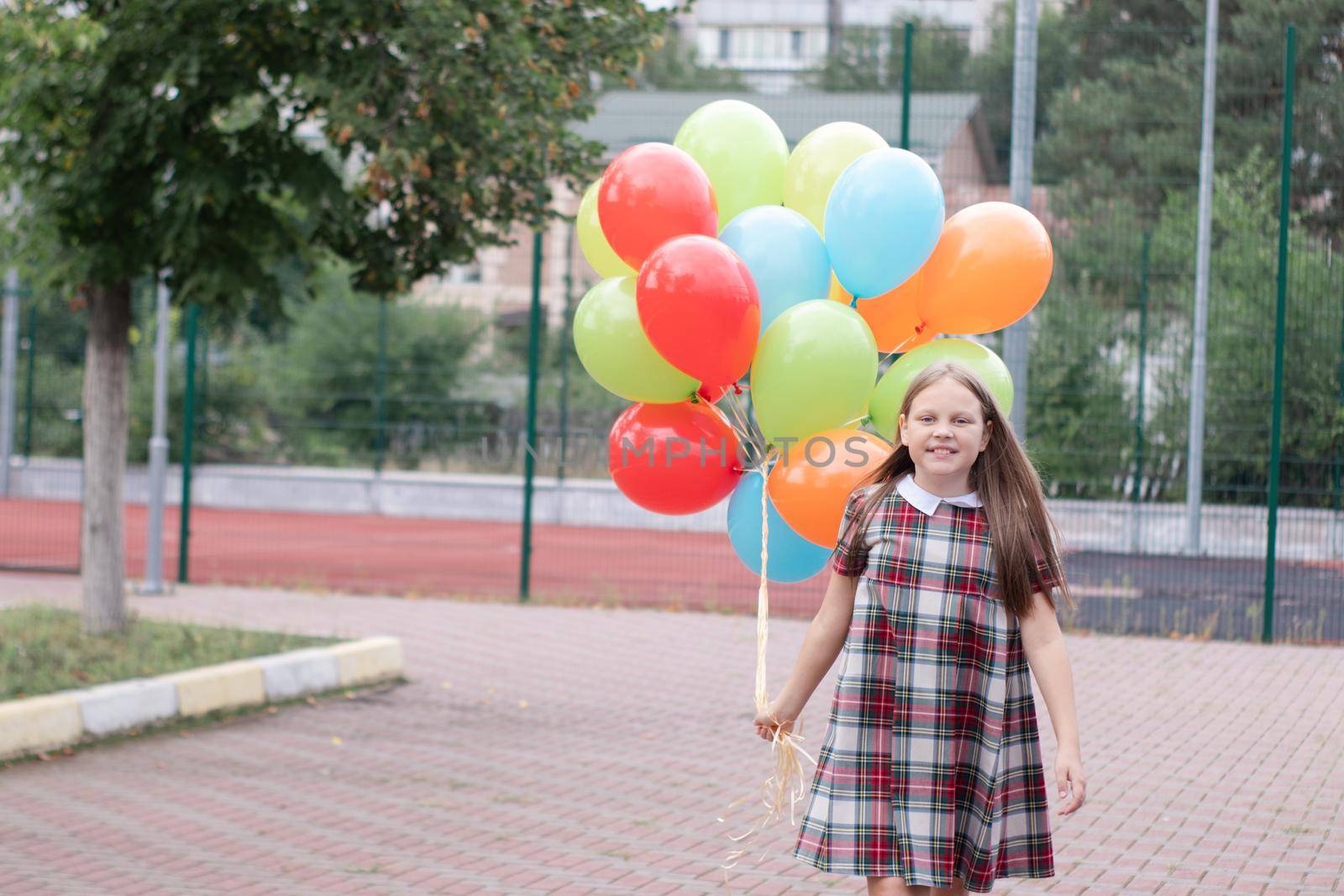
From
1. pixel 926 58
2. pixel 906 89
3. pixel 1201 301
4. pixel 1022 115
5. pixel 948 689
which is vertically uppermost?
pixel 926 58

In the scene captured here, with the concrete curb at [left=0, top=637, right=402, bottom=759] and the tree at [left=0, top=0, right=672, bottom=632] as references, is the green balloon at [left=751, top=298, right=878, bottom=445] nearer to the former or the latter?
the tree at [left=0, top=0, right=672, bottom=632]

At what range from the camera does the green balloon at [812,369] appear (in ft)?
13.2

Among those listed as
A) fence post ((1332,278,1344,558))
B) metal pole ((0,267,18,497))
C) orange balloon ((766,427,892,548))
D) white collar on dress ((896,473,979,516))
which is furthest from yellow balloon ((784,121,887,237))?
metal pole ((0,267,18,497))

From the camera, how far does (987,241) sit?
166 inches

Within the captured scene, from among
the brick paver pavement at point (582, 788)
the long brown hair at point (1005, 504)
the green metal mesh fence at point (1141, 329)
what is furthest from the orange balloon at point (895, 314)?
the green metal mesh fence at point (1141, 329)

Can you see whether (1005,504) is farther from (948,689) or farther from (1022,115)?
(1022,115)

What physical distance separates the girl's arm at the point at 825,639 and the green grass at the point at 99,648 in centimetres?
509

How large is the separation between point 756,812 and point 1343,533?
21.2 feet

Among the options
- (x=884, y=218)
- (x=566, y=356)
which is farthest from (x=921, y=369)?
(x=566, y=356)

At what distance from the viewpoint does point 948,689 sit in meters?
3.32

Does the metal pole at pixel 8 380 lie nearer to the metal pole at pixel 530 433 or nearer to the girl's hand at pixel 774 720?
the metal pole at pixel 530 433

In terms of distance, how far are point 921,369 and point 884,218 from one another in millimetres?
430

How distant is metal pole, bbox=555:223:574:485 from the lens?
16656mm

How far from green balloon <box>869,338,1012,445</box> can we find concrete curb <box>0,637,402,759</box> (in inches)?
179
